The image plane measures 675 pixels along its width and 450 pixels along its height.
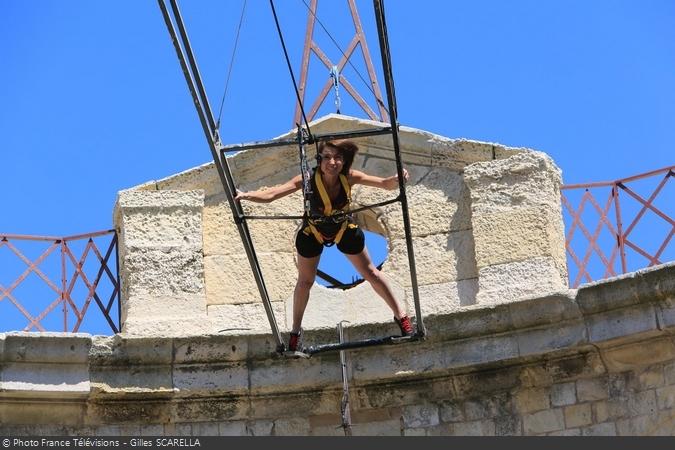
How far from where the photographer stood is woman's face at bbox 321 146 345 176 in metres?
14.7

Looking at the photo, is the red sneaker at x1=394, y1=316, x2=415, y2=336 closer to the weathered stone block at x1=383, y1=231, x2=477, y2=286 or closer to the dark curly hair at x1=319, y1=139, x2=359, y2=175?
the dark curly hair at x1=319, y1=139, x2=359, y2=175

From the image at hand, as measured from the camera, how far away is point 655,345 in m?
16.4

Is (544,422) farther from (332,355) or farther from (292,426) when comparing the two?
(292,426)

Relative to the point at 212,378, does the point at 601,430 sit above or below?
below

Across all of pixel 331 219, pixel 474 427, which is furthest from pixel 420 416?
pixel 331 219

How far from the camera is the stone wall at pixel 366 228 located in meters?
17.3

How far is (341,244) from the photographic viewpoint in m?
15.1

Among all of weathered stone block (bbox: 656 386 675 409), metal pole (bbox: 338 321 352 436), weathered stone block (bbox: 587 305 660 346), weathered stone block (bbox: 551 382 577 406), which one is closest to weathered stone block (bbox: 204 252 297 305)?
metal pole (bbox: 338 321 352 436)

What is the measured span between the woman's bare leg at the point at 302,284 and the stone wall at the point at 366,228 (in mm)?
1767

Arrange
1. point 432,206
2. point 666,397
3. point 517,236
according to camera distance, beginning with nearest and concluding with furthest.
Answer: point 666,397 → point 517,236 → point 432,206

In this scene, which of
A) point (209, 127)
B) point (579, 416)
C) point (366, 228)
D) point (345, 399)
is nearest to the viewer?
point (209, 127)

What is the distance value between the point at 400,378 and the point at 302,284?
1814 mm

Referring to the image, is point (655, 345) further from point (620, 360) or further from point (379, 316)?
point (379, 316)

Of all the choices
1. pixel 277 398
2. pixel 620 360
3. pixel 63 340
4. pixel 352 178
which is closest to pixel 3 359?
pixel 63 340
